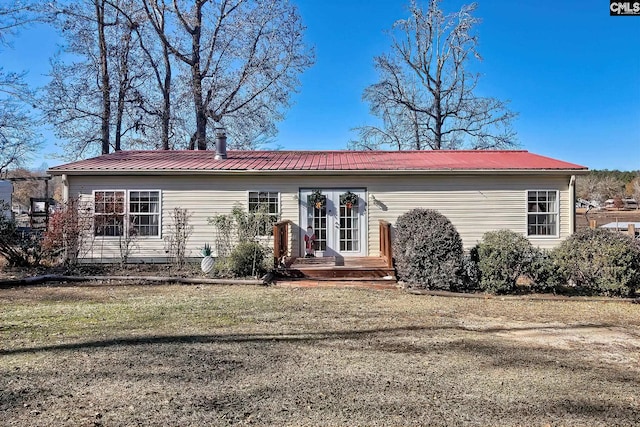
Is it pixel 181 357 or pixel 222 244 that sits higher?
pixel 222 244

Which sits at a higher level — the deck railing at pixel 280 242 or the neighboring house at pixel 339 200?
the neighboring house at pixel 339 200

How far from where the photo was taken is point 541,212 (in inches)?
460

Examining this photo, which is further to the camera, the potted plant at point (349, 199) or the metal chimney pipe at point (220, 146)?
the metal chimney pipe at point (220, 146)

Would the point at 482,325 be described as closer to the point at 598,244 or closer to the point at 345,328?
the point at 345,328

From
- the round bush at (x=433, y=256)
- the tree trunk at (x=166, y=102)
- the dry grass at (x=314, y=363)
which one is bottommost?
the dry grass at (x=314, y=363)

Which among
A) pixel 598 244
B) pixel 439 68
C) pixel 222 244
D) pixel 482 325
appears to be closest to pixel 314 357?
pixel 482 325

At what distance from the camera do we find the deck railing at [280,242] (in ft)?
32.9

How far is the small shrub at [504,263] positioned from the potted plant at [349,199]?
13.6 ft

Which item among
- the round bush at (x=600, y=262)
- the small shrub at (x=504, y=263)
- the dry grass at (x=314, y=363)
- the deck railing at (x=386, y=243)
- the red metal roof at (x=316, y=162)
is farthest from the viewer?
the red metal roof at (x=316, y=162)

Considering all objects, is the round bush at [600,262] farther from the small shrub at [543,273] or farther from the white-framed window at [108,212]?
the white-framed window at [108,212]

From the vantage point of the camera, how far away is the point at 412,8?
2530 centimetres

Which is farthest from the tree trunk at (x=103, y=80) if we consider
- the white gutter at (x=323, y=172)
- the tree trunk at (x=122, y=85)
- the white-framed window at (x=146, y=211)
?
the white-framed window at (x=146, y=211)

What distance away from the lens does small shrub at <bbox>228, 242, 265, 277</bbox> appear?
9.64m

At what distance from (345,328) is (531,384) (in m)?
2.43
